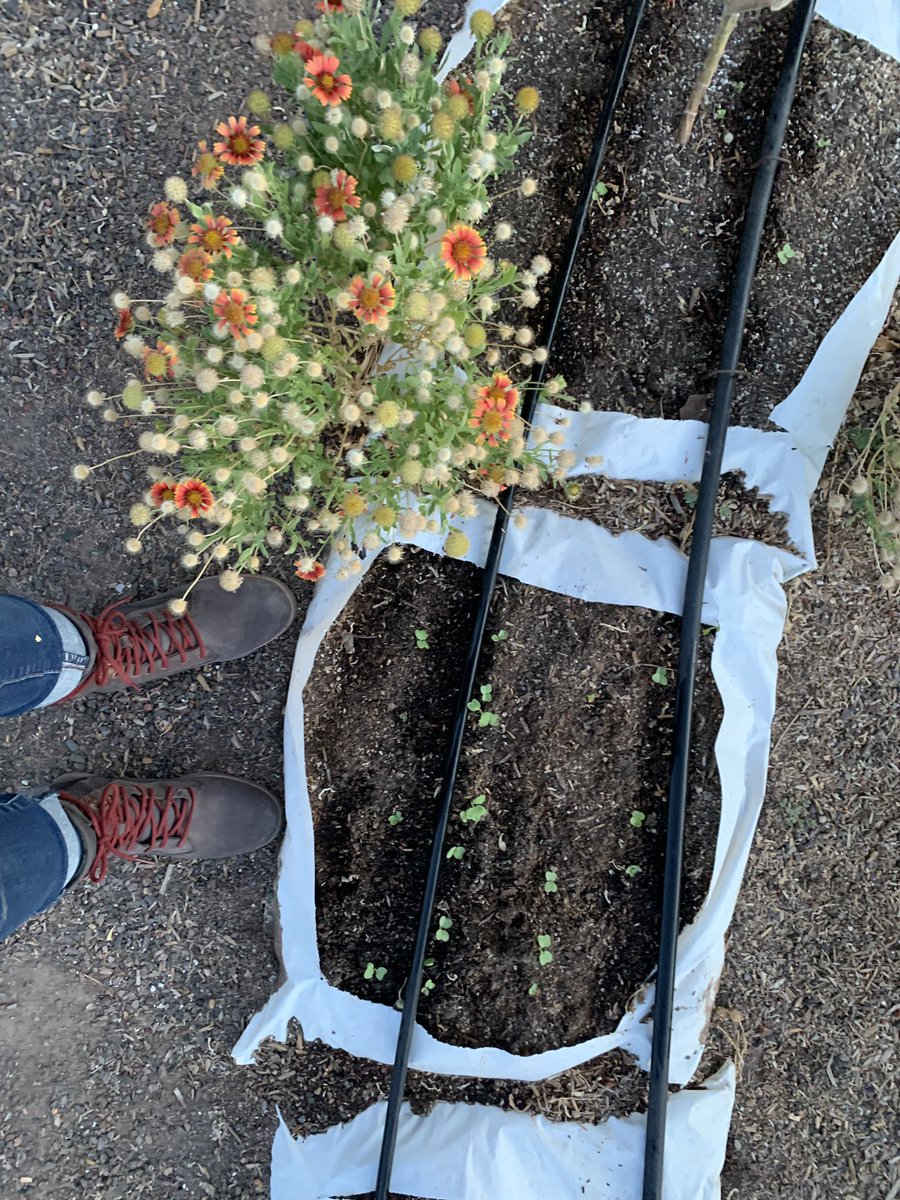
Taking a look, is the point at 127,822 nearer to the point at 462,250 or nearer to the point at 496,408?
the point at 496,408

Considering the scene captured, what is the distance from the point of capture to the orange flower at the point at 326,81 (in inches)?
48.9

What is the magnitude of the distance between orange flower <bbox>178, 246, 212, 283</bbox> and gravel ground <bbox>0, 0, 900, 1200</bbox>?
2.92 ft

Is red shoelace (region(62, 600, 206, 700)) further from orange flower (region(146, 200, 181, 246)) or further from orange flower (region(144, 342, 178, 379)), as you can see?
orange flower (region(146, 200, 181, 246))

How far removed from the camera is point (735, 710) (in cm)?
197

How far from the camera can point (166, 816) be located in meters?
2.11

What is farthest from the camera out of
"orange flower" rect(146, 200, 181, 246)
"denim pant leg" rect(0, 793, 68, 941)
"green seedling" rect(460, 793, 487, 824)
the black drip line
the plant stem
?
"green seedling" rect(460, 793, 487, 824)

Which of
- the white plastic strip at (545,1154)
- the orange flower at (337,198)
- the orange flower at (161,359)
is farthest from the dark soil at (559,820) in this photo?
the orange flower at (337,198)

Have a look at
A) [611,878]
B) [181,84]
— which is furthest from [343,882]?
[181,84]

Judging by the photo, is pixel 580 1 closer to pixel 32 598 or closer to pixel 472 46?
pixel 472 46

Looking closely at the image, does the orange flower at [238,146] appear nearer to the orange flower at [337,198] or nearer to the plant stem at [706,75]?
the orange flower at [337,198]

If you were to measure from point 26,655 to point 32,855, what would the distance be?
48 cm

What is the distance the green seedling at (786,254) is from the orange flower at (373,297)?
118cm

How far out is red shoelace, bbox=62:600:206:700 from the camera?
6.83 feet

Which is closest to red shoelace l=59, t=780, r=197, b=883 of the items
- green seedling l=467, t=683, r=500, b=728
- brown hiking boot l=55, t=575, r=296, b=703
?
brown hiking boot l=55, t=575, r=296, b=703
